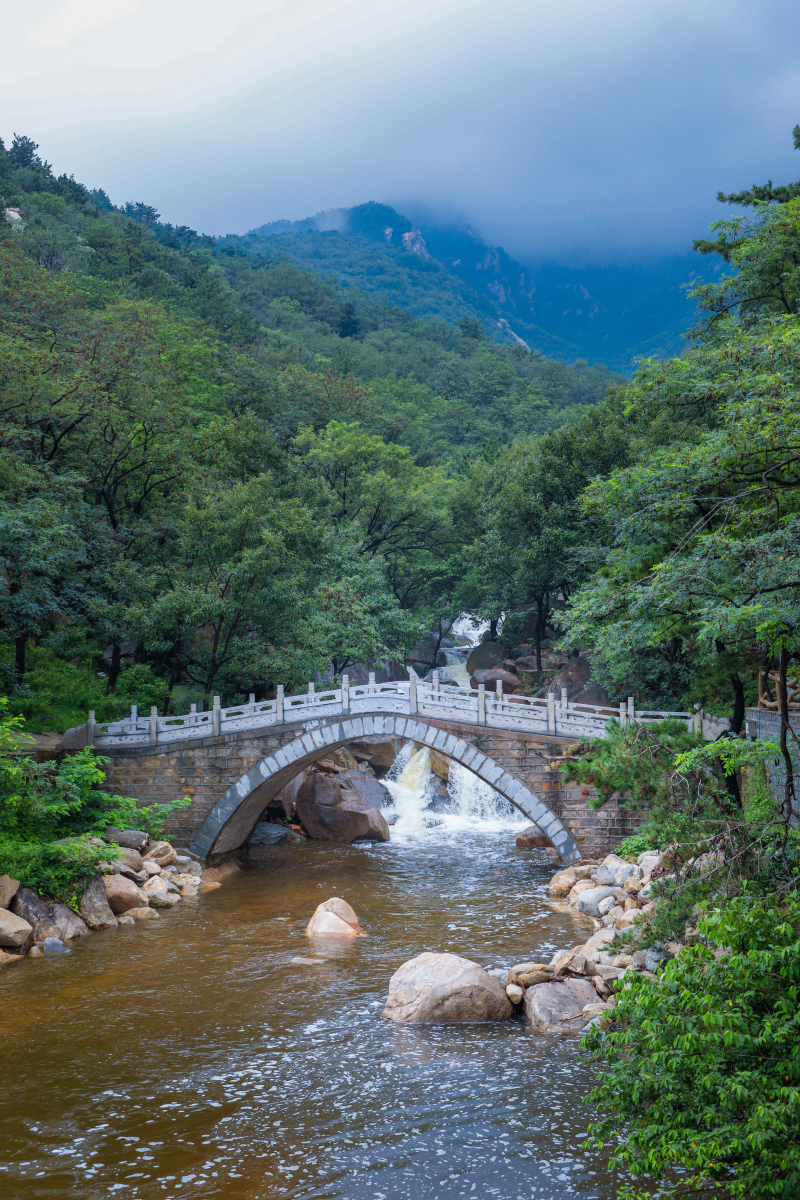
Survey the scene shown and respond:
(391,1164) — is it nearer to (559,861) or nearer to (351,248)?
(559,861)

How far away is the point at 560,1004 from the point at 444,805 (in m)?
15.9

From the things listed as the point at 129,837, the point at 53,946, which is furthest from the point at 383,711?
the point at 53,946

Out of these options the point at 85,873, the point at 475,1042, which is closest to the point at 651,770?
the point at 475,1042

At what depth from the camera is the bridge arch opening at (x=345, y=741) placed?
19.3m

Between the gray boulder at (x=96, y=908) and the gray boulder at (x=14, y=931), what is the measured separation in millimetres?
1442

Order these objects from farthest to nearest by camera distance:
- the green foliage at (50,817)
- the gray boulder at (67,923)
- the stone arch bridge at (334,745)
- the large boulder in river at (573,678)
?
the large boulder in river at (573,678)
the stone arch bridge at (334,745)
the green foliage at (50,817)
the gray boulder at (67,923)

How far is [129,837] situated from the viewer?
1927cm

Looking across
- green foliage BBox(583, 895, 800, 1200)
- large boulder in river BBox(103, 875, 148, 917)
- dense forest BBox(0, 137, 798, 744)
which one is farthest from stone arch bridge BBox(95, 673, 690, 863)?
green foliage BBox(583, 895, 800, 1200)

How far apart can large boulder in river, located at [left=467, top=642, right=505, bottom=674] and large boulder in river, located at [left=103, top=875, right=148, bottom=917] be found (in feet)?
64.0

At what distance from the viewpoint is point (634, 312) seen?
166 m

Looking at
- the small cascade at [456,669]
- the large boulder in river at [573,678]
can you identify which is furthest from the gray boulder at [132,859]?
the small cascade at [456,669]

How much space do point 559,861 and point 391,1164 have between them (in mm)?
Result: 12913

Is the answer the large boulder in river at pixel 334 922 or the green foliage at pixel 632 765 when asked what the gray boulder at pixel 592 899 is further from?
the large boulder in river at pixel 334 922

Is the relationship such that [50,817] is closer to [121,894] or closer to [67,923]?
[121,894]
